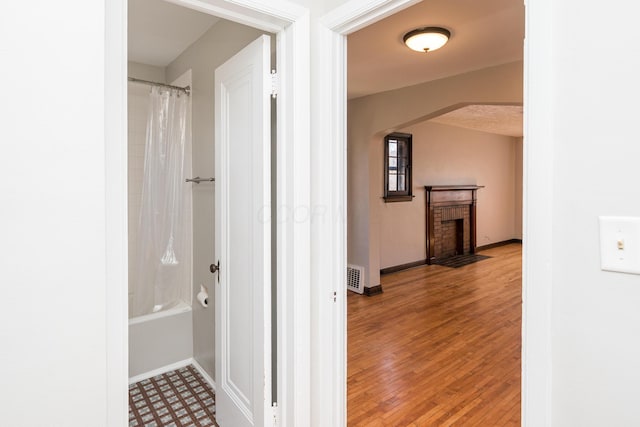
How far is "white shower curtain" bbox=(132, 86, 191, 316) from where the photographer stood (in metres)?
2.83

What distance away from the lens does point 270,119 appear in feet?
5.13

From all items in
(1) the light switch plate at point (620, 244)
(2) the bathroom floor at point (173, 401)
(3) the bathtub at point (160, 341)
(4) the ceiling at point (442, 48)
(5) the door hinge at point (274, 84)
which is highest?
(4) the ceiling at point (442, 48)

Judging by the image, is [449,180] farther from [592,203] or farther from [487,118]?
[592,203]

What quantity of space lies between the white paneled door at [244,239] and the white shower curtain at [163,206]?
1.02 meters

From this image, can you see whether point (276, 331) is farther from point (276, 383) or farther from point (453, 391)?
point (453, 391)

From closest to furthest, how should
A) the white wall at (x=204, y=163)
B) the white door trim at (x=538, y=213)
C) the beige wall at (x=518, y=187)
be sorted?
the white door trim at (x=538, y=213), the white wall at (x=204, y=163), the beige wall at (x=518, y=187)

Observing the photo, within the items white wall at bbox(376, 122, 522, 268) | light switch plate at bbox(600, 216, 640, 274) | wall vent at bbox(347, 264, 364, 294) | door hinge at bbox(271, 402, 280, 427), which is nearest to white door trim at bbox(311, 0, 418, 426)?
door hinge at bbox(271, 402, 280, 427)

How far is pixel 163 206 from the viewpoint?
2.84 metres

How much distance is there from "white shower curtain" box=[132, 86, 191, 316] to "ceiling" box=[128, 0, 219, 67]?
1.24 feet

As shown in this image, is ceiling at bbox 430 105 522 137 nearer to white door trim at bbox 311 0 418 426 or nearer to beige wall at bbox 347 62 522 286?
beige wall at bbox 347 62 522 286

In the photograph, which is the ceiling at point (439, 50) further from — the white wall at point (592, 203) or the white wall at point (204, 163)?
the white wall at point (592, 203)

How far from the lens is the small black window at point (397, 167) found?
550 centimetres

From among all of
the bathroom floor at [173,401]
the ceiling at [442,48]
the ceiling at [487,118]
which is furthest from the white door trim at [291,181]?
the ceiling at [487,118]

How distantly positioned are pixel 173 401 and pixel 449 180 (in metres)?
5.94
